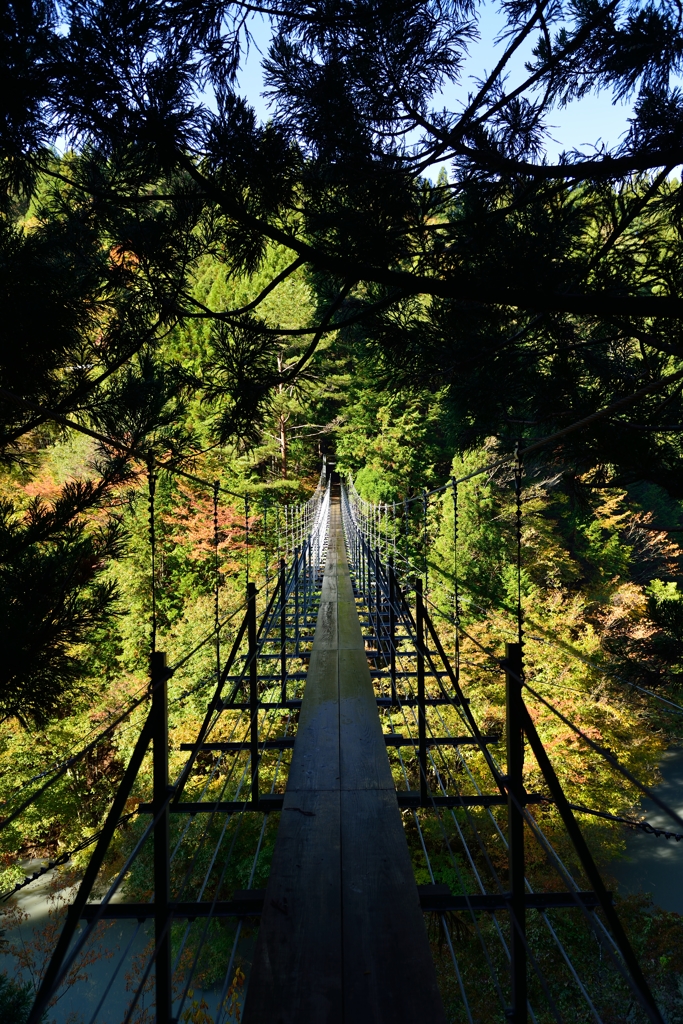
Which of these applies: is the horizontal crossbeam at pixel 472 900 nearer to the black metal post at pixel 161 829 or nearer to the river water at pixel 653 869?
the black metal post at pixel 161 829

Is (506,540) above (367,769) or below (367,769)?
above

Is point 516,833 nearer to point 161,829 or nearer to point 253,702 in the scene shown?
point 161,829

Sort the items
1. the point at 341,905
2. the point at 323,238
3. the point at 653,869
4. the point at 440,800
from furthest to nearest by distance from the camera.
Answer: the point at 653,869 → the point at 440,800 → the point at 323,238 → the point at 341,905

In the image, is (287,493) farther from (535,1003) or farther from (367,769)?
(367,769)

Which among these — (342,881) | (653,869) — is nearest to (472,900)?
(342,881)

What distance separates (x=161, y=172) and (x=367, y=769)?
184cm

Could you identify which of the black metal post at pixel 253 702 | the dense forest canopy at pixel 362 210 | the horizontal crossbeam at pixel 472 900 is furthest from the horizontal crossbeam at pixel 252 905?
the dense forest canopy at pixel 362 210

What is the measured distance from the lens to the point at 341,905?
4.91ft

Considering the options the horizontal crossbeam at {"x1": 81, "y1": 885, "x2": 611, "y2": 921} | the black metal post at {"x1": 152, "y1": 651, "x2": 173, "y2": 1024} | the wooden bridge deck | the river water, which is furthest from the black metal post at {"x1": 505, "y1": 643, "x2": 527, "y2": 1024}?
the river water

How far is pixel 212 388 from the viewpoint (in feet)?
7.26

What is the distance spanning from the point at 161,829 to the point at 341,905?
0.52m

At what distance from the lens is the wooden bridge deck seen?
3.94 ft

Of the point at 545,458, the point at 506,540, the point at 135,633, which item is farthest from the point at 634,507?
the point at 545,458

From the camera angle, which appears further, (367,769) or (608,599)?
(608,599)
